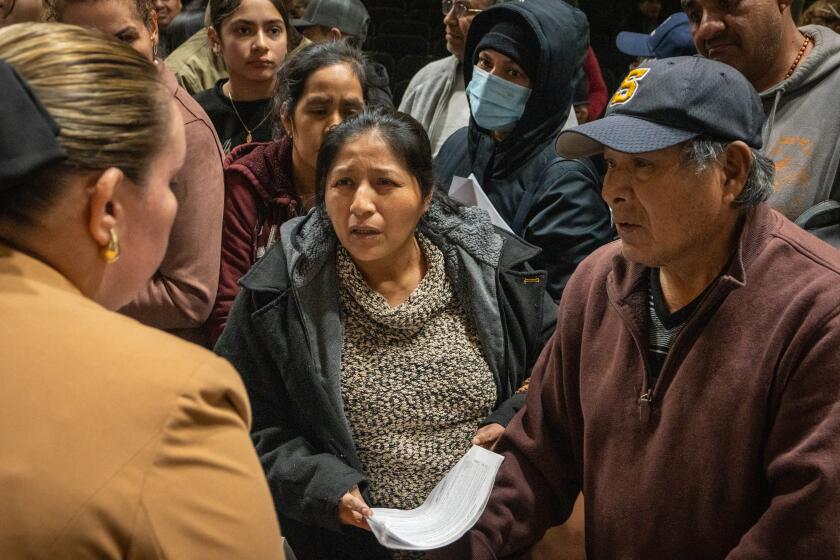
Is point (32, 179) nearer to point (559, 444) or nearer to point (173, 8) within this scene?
point (559, 444)

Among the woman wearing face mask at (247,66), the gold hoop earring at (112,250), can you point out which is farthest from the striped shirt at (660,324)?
the woman wearing face mask at (247,66)

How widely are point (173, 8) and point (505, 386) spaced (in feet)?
11.8

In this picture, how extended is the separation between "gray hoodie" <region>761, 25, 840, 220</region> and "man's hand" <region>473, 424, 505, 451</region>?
899 mm

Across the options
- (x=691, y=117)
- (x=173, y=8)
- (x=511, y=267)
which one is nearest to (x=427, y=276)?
(x=511, y=267)

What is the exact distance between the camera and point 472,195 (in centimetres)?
267

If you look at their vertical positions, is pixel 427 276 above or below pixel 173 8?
above

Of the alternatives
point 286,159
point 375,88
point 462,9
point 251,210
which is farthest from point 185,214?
point 462,9

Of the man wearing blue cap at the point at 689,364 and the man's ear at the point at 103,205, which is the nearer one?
the man's ear at the point at 103,205

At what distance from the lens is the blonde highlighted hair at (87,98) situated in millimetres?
1090

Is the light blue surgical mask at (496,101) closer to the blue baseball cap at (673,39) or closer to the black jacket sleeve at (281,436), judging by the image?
the blue baseball cap at (673,39)

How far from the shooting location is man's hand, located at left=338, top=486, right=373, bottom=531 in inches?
79.4

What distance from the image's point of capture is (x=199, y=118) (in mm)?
2414

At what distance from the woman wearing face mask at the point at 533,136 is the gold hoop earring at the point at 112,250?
159 cm

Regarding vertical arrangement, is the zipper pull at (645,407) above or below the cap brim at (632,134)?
below
